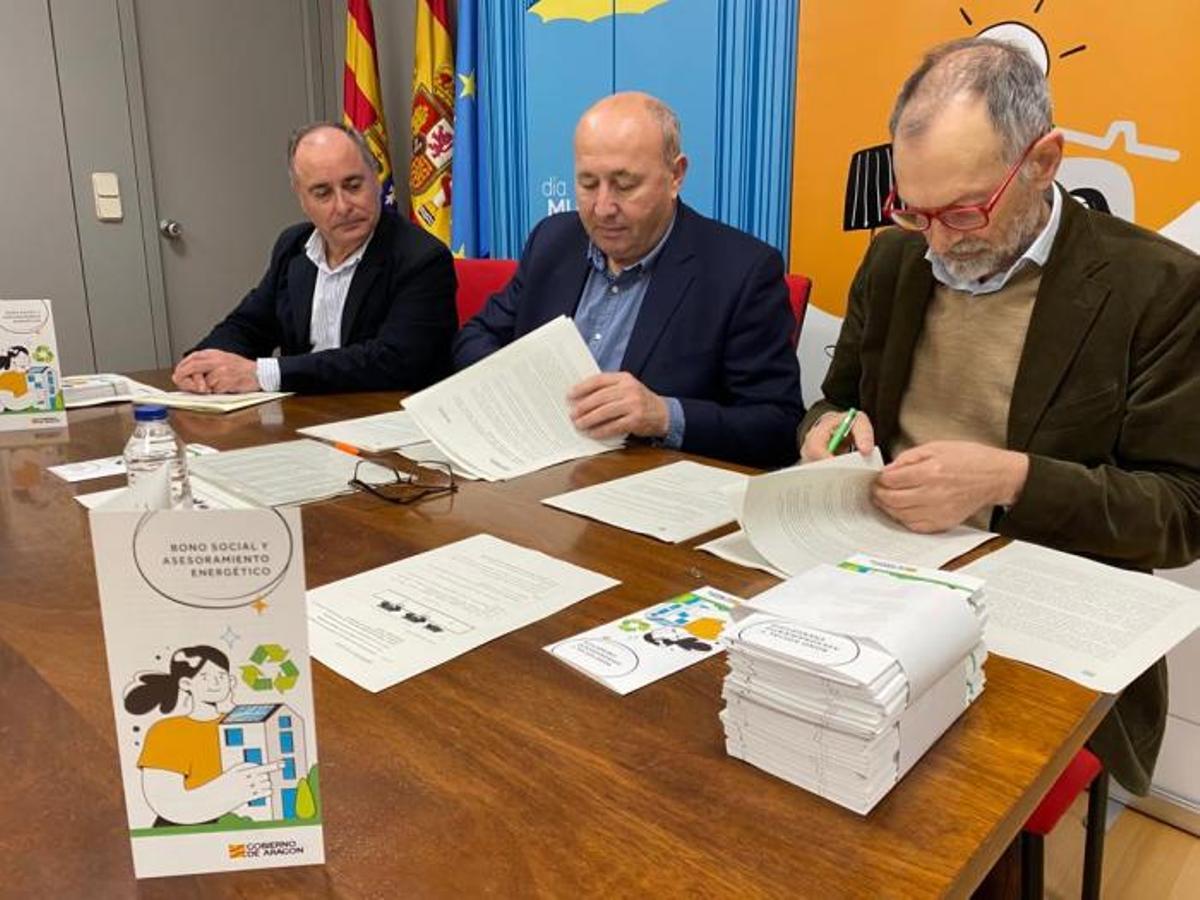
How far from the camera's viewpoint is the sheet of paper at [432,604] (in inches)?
29.3

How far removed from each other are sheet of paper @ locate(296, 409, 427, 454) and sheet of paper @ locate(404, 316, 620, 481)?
80 mm

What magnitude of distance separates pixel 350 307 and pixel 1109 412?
1662 mm

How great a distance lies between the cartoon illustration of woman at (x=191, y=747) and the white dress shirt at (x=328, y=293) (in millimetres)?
1865

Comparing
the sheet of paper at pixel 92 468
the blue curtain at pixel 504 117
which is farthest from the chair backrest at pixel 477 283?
the sheet of paper at pixel 92 468

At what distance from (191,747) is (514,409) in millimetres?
960

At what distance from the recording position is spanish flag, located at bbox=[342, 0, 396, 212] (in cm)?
330

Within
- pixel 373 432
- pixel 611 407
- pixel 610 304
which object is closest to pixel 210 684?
pixel 611 407

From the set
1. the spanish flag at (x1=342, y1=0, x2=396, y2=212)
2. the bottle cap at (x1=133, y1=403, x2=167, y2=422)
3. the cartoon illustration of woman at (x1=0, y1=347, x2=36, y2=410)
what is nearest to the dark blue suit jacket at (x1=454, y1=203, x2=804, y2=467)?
the bottle cap at (x1=133, y1=403, x2=167, y2=422)

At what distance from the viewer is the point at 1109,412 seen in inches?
46.5

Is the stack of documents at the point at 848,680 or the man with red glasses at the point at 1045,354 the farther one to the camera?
the man with red glasses at the point at 1045,354

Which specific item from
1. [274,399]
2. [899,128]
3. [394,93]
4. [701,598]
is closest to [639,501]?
[701,598]

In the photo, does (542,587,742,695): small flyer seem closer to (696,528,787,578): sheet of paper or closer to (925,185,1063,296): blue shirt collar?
(696,528,787,578): sheet of paper

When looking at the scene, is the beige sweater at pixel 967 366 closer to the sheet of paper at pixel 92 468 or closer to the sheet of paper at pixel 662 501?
the sheet of paper at pixel 662 501

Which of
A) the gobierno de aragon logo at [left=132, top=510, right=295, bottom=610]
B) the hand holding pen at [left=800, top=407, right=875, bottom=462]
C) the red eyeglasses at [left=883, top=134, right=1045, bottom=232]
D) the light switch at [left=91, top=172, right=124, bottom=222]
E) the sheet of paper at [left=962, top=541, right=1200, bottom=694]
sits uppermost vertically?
the light switch at [left=91, top=172, right=124, bottom=222]
